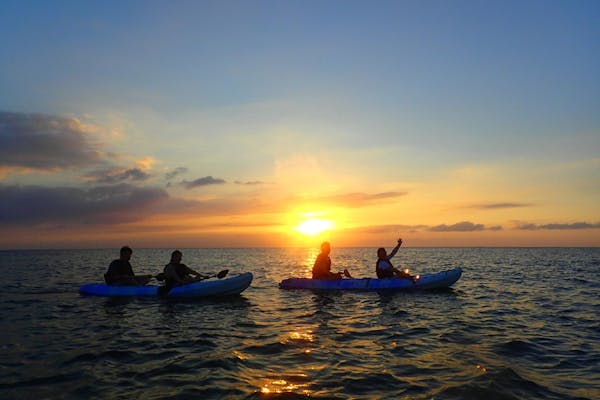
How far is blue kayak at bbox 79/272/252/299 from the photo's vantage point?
18719mm

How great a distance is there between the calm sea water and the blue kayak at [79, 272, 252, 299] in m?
0.84

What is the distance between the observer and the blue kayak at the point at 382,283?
20953 mm

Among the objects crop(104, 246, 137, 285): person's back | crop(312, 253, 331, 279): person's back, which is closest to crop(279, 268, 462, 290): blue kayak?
crop(312, 253, 331, 279): person's back

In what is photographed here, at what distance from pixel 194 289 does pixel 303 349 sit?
32.8 feet

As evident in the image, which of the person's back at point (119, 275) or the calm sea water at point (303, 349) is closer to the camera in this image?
the calm sea water at point (303, 349)

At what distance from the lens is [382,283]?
68.6ft

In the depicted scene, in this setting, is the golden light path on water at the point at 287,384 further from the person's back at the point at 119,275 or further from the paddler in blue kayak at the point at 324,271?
the person's back at the point at 119,275

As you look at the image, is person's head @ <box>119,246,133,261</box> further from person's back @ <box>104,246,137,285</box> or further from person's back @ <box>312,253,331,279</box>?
person's back @ <box>312,253,331,279</box>

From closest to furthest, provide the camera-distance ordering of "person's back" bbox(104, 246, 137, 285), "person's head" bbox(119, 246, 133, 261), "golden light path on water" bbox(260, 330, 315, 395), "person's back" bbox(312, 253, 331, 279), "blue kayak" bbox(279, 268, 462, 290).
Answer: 1. "golden light path on water" bbox(260, 330, 315, 395)
2. "person's head" bbox(119, 246, 133, 261)
3. "person's back" bbox(104, 246, 137, 285)
4. "blue kayak" bbox(279, 268, 462, 290)
5. "person's back" bbox(312, 253, 331, 279)

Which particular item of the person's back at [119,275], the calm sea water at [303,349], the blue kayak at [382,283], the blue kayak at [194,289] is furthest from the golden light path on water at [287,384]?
the person's back at [119,275]

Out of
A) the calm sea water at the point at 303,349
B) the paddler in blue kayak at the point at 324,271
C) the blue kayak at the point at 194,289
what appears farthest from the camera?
the paddler in blue kayak at the point at 324,271

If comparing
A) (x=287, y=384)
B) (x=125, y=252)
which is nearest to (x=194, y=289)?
(x=125, y=252)

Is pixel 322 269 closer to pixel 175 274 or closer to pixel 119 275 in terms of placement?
pixel 175 274

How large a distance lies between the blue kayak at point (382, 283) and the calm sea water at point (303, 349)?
2629 mm
